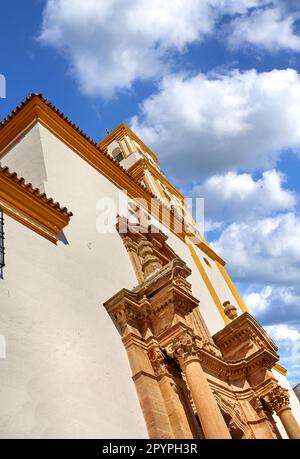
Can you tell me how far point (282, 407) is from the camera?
8.03 m

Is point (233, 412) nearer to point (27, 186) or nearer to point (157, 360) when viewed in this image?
point (157, 360)

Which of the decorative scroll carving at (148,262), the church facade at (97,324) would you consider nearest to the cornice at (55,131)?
the church facade at (97,324)

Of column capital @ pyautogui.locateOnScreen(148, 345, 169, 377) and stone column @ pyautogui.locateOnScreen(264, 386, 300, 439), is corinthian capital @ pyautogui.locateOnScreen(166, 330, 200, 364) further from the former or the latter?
stone column @ pyautogui.locateOnScreen(264, 386, 300, 439)

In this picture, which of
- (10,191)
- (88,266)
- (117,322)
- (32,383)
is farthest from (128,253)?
(32,383)

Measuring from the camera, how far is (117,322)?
21.3 feet

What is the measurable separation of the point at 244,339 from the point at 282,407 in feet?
5.30

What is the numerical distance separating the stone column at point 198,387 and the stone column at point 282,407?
293 centimetres

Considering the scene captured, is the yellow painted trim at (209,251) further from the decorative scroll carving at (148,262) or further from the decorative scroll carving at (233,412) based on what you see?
the decorative scroll carving at (233,412)

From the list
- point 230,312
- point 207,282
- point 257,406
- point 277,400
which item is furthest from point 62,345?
point 207,282

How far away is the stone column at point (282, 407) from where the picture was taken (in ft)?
25.8

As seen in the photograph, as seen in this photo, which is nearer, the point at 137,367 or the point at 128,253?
the point at 137,367

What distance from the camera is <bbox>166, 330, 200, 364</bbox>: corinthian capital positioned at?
597cm

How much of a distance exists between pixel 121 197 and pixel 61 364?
255 inches
